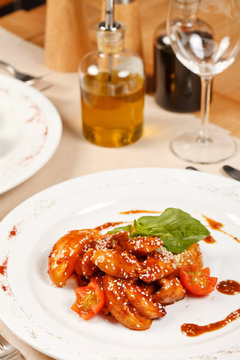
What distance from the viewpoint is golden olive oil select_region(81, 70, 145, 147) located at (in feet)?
5.22

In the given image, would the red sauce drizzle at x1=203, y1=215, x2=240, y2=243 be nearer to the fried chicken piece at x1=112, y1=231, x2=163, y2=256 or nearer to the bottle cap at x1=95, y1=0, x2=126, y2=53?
the fried chicken piece at x1=112, y1=231, x2=163, y2=256

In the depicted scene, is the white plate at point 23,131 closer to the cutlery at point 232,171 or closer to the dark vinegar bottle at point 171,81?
the dark vinegar bottle at point 171,81

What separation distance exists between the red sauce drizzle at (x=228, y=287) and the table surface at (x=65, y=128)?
1.19ft

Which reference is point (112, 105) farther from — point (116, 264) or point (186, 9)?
point (116, 264)

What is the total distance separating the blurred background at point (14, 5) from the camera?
288 centimetres

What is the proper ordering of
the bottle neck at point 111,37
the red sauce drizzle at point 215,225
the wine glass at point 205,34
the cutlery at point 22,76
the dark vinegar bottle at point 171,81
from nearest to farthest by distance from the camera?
the red sauce drizzle at point 215,225, the wine glass at point 205,34, the bottle neck at point 111,37, the dark vinegar bottle at point 171,81, the cutlery at point 22,76

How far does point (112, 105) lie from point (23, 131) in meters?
0.27

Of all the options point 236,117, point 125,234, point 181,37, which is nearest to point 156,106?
point 236,117

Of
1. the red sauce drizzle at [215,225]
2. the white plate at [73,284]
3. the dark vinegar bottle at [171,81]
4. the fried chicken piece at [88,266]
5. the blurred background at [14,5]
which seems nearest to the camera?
the white plate at [73,284]

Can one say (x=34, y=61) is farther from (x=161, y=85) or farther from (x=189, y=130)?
(x=189, y=130)

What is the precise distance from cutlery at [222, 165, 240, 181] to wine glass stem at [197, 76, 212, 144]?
0.15 meters

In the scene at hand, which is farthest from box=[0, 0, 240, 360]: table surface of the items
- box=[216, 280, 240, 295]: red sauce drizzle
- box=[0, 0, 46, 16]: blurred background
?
box=[0, 0, 46, 16]: blurred background

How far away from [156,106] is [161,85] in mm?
81

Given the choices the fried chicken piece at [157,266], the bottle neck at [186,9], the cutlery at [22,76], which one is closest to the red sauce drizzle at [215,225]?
the fried chicken piece at [157,266]
